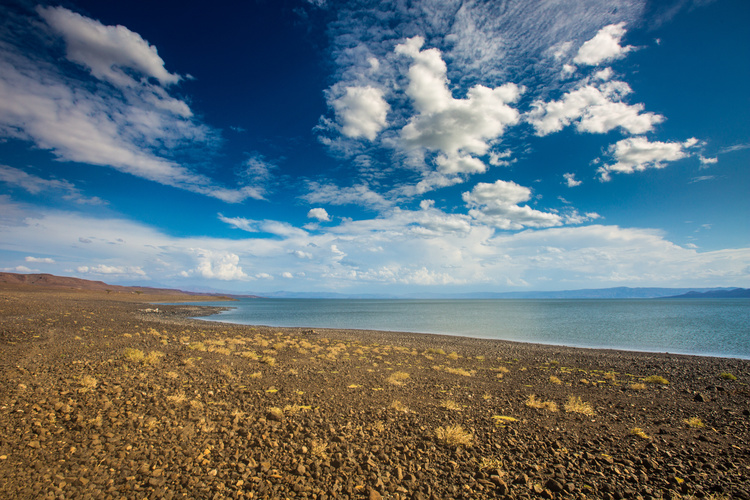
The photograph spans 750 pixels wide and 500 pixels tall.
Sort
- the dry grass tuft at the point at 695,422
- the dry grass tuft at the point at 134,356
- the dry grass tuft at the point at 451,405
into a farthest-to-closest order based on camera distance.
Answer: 1. the dry grass tuft at the point at 134,356
2. the dry grass tuft at the point at 451,405
3. the dry grass tuft at the point at 695,422

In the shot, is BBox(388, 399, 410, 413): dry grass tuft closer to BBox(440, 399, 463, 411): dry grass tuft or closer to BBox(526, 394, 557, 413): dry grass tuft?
BBox(440, 399, 463, 411): dry grass tuft

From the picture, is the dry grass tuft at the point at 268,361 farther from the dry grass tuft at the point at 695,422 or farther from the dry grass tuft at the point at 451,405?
the dry grass tuft at the point at 695,422

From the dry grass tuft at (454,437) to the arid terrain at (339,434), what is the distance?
47 millimetres

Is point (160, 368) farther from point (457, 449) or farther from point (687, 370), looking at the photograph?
point (687, 370)

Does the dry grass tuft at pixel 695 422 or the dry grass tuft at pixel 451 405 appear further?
the dry grass tuft at pixel 451 405

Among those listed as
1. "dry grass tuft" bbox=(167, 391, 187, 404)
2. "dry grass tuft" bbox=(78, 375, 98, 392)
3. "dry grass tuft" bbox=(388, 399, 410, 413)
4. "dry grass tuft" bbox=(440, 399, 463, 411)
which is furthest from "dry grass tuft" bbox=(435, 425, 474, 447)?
"dry grass tuft" bbox=(78, 375, 98, 392)

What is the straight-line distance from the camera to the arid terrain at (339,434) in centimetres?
584

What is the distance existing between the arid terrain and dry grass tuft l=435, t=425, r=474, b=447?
5cm

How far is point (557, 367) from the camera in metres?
19.5

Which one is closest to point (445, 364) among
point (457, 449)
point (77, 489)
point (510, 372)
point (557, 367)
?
point (510, 372)

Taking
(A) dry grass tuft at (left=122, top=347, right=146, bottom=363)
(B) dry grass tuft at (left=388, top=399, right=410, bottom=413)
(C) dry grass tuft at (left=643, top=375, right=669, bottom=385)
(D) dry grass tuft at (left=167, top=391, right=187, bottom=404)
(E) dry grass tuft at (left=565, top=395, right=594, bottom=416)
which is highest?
(A) dry grass tuft at (left=122, top=347, right=146, bottom=363)

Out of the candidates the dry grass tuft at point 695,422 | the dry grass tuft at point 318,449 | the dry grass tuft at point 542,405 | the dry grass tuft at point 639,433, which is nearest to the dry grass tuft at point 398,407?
the dry grass tuft at point 318,449

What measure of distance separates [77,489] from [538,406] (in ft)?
39.1

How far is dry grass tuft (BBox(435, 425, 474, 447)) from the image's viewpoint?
745 cm
